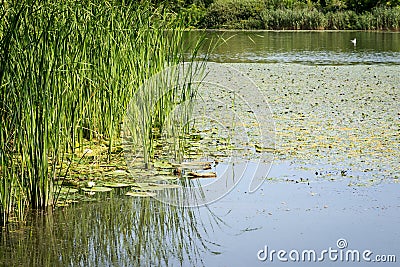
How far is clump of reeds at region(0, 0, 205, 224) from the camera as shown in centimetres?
327

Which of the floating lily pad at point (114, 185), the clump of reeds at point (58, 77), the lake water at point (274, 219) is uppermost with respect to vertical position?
the clump of reeds at point (58, 77)

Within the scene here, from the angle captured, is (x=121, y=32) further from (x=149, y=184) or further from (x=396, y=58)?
(x=396, y=58)

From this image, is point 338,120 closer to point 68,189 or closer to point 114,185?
point 114,185

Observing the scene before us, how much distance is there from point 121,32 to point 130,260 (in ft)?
6.39

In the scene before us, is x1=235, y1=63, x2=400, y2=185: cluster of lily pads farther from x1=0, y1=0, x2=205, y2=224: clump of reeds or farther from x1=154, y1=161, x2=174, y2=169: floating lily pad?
x1=0, y1=0, x2=205, y2=224: clump of reeds

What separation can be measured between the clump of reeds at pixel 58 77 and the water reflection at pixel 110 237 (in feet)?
0.56

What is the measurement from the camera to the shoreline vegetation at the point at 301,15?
23.8 metres

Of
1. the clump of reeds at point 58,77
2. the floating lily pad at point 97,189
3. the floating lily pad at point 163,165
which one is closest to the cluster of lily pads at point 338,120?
the floating lily pad at point 163,165
